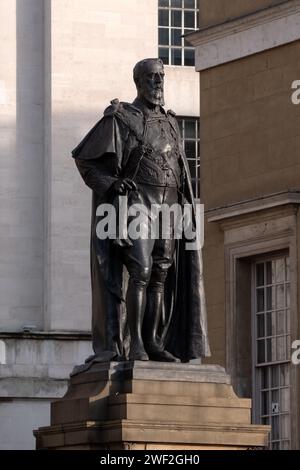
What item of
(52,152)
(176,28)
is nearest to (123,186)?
(52,152)

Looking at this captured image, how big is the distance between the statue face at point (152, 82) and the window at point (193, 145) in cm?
2188

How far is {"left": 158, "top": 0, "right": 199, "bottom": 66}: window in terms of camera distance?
160 feet

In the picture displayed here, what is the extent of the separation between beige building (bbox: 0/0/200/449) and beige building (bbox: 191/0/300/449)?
43.4ft

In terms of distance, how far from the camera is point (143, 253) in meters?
22.5

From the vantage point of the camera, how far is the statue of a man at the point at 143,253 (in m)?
22.5

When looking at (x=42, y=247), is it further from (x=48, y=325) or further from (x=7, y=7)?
(x=7, y=7)

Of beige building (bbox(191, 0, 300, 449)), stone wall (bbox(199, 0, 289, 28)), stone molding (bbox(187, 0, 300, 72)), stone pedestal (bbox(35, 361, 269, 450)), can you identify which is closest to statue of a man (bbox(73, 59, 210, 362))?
stone pedestal (bbox(35, 361, 269, 450))

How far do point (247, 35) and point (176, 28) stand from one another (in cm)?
1578

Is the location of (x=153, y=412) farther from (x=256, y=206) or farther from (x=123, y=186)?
Result: (x=256, y=206)

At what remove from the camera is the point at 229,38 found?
3425 cm

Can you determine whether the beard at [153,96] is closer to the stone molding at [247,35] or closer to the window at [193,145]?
the stone molding at [247,35]

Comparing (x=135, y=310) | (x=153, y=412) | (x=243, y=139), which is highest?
(x=243, y=139)

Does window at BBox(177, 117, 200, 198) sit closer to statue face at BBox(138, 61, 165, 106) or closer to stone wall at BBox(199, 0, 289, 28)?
stone wall at BBox(199, 0, 289, 28)

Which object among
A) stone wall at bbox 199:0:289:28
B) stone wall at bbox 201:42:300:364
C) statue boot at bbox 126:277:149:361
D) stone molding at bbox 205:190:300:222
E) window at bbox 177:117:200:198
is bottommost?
statue boot at bbox 126:277:149:361
